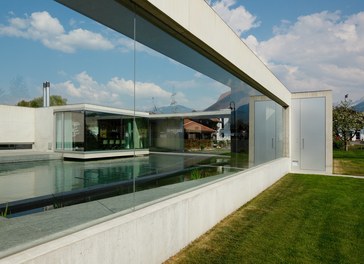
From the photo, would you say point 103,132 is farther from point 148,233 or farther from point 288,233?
point 288,233

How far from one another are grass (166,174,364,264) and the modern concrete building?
0.99 feet

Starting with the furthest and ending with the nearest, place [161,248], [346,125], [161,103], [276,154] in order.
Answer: [346,125] → [276,154] → [161,103] → [161,248]

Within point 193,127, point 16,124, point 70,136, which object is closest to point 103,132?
point 70,136

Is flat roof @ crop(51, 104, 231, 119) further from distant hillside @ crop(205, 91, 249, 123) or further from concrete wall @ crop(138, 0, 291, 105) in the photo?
concrete wall @ crop(138, 0, 291, 105)

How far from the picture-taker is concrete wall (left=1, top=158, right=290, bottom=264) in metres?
2.33

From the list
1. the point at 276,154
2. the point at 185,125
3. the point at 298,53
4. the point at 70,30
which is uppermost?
the point at 298,53

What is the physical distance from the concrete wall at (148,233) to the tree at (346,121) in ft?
120

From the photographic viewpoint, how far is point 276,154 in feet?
40.4

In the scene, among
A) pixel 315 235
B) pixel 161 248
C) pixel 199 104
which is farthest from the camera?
pixel 199 104

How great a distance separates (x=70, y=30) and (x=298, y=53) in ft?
63.2

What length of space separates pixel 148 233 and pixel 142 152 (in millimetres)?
1040

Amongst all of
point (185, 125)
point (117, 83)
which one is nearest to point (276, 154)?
point (185, 125)

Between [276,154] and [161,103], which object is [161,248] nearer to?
[161,103]

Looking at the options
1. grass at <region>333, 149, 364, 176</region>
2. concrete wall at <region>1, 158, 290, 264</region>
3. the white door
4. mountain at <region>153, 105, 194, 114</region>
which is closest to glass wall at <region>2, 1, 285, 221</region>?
mountain at <region>153, 105, 194, 114</region>
